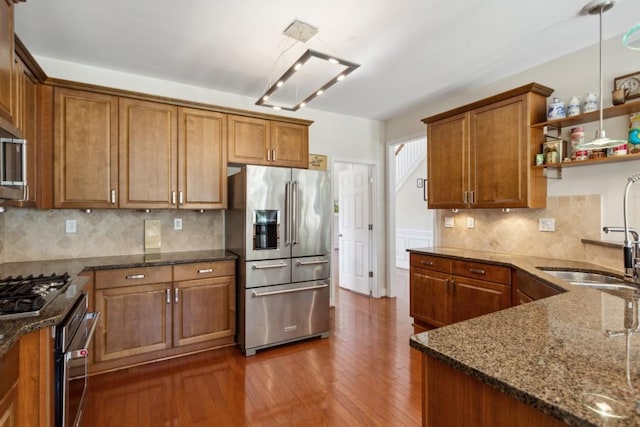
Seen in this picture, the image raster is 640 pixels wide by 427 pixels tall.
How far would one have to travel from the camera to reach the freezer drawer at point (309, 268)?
3209mm

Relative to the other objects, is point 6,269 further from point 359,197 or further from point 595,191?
point 595,191

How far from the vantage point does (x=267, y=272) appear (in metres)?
3.06

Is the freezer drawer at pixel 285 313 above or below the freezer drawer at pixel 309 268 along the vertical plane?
below

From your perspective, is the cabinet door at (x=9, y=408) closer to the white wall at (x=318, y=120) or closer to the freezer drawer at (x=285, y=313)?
the freezer drawer at (x=285, y=313)

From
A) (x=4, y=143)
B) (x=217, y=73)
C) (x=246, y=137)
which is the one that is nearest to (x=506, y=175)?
(x=246, y=137)

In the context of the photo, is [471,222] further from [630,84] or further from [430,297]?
[630,84]

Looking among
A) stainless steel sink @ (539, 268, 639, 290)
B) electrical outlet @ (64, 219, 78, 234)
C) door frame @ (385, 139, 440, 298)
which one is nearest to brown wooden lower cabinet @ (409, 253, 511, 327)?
stainless steel sink @ (539, 268, 639, 290)

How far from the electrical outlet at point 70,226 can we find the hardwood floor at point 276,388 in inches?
51.0

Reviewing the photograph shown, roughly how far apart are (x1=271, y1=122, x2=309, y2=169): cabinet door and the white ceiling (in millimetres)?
537

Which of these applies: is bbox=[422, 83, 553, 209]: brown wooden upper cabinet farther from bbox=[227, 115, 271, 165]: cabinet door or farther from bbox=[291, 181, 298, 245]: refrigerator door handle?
bbox=[227, 115, 271, 165]: cabinet door

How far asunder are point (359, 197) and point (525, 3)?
10.7 ft

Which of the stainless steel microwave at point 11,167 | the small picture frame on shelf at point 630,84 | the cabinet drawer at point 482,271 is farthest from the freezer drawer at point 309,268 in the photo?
the small picture frame on shelf at point 630,84

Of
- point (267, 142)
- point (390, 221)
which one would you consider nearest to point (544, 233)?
point (390, 221)

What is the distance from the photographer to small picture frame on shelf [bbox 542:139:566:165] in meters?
2.72
